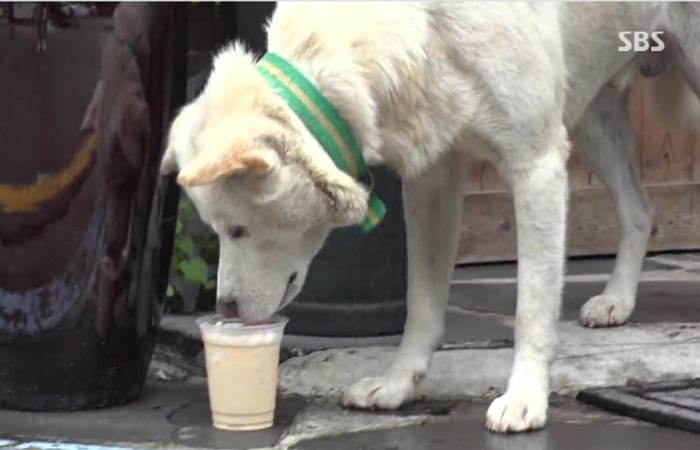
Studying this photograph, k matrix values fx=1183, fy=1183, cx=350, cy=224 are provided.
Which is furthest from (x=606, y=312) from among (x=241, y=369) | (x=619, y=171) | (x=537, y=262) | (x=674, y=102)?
(x=241, y=369)

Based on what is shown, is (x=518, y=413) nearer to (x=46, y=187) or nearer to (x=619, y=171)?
(x=46, y=187)

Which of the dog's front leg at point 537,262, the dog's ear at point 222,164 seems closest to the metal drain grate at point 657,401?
the dog's front leg at point 537,262

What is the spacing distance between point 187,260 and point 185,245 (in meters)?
0.05

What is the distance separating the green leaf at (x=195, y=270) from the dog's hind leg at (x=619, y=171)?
119cm

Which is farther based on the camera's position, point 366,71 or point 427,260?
point 427,260

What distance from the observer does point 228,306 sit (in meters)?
2.59

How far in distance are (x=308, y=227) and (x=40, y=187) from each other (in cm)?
68

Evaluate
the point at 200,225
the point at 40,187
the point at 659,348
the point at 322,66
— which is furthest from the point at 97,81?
the point at 659,348

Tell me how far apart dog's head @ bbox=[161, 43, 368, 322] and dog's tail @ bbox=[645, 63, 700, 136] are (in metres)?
1.67

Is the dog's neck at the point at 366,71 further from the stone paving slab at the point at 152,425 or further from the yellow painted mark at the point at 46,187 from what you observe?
the stone paving slab at the point at 152,425

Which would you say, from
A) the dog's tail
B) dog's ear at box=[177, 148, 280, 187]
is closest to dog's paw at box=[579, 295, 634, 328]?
the dog's tail

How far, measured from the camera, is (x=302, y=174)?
240 centimetres

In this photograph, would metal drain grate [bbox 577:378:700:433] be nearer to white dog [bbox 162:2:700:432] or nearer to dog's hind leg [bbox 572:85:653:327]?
white dog [bbox 162:2:700:432]

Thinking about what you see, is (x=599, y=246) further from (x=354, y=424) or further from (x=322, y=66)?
(x=322, y=66)
